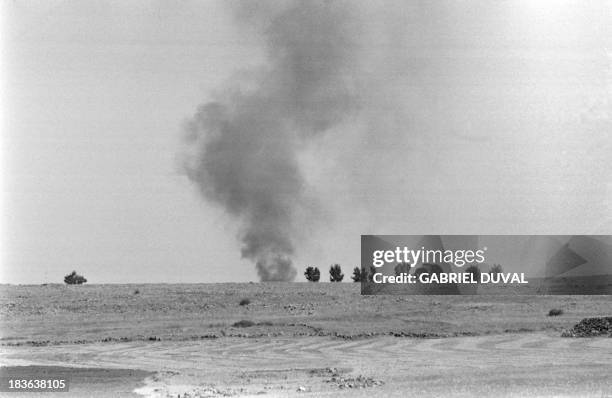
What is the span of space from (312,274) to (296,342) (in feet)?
150

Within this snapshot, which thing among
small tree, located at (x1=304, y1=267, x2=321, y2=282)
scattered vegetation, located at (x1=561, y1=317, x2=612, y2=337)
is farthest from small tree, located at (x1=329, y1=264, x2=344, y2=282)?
scattered vegetation, located at (x1=561, y1=317, x2=612, y2=337)

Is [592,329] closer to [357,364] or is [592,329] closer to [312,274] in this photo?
[357,364]

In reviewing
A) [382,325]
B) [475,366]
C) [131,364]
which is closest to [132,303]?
[382,325]

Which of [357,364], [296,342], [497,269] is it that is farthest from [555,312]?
[357,364]

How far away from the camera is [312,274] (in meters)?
92.3

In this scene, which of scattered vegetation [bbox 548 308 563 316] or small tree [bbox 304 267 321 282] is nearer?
scattered vegetation [bbox 548 308 563 316]

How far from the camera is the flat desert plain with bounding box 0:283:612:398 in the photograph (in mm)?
28953

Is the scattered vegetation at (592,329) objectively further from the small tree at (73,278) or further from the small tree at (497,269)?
the small tree at (73,278)

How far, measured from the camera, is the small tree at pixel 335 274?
299 ft

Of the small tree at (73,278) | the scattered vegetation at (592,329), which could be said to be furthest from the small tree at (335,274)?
the scattered vegetation at (592,329)

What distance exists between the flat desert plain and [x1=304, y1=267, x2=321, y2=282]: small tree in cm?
870

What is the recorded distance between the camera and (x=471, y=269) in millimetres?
42781

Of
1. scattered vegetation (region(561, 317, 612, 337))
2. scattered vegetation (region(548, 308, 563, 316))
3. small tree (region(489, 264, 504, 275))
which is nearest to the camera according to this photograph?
small tree (region(489, 264, 504, 275))

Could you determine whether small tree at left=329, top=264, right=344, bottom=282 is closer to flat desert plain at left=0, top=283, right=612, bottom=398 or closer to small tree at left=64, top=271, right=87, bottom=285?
flat desert plain at left=0, top=283, right=612, bottom=398
